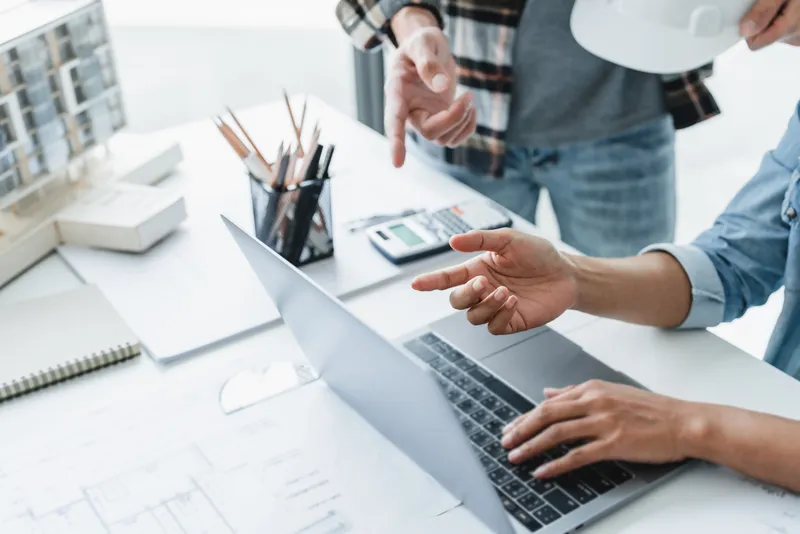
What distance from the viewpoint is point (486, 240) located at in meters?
0.87

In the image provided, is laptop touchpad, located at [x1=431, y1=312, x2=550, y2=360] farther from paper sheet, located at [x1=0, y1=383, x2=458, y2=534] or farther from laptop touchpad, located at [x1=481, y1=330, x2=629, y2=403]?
paper sheet, located at [x1=0, y1=383, x2=458, y2=534]

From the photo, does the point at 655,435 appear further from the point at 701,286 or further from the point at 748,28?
the point at 748,28

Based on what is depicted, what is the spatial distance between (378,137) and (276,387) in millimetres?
630

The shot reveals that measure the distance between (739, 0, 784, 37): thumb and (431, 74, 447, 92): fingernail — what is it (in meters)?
0.33

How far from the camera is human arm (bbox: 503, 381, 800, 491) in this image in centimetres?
75

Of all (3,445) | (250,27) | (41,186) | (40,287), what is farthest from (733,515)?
(250,27)

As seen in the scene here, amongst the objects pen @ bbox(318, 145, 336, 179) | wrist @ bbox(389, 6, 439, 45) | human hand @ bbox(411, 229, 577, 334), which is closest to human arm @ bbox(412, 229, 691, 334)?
human hand @ bbox(411, 229, 577, 334)

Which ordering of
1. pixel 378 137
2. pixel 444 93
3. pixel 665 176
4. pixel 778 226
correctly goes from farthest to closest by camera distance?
pixel 378 137, pixel 665 176, pixel 444 93, pixel 778 226

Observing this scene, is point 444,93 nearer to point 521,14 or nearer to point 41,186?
point 521,14

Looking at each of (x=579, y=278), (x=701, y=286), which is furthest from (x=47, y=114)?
(x=701, y=286)

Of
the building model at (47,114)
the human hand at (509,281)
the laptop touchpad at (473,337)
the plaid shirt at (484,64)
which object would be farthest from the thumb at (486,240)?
the building model at (47,114)

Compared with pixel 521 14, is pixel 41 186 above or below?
below

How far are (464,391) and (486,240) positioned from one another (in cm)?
15

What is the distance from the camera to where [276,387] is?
90cm
